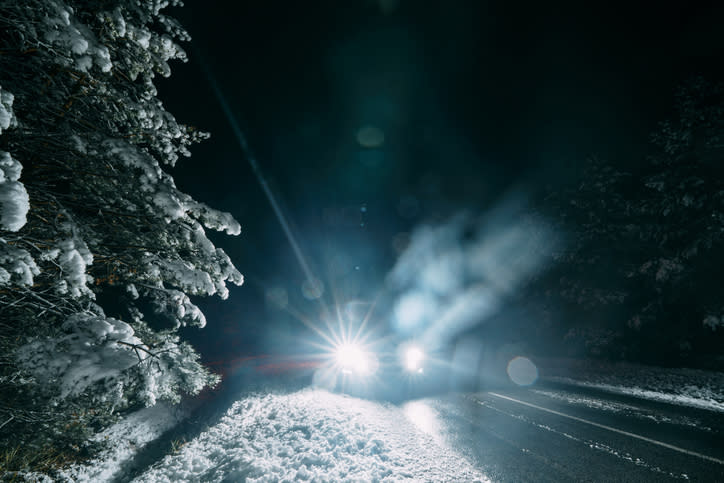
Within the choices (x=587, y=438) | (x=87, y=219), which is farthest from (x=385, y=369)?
(x=87, y=219)

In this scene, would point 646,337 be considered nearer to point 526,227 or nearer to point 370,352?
point 526,227

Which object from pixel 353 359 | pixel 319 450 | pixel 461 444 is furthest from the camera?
pixel 353 359

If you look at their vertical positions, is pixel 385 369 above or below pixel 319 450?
above

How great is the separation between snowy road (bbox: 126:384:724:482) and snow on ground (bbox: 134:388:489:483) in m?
0.02

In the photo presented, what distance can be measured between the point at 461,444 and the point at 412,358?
435 cm

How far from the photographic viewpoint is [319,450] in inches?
177

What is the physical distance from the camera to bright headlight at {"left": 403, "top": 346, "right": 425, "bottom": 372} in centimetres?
900

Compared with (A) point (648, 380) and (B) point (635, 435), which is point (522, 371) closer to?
(A) point (648, 380)

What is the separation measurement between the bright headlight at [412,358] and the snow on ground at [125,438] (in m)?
6.55

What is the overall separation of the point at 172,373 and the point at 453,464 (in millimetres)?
4317

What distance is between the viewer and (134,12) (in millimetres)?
3561

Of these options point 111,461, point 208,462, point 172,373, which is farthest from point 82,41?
point 111,461

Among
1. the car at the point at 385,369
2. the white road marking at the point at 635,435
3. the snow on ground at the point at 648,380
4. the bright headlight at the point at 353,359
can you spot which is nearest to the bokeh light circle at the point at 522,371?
the snow on ground at the point at 648,380

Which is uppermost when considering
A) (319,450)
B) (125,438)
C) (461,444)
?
(461,444)
